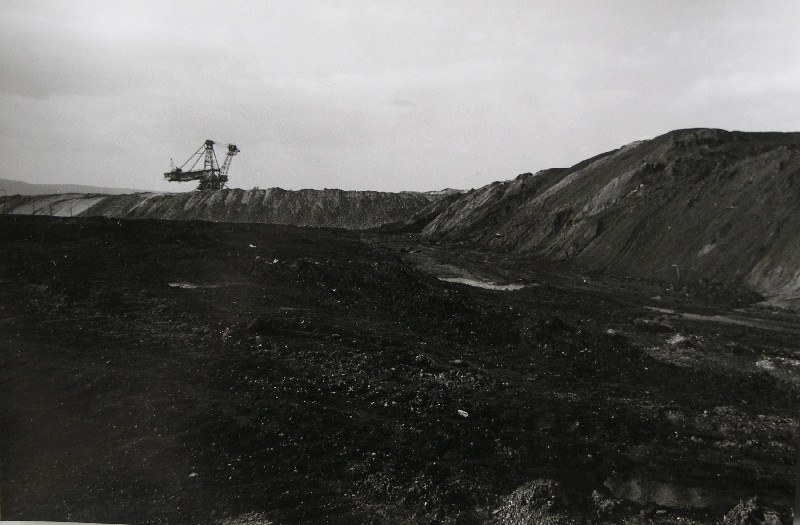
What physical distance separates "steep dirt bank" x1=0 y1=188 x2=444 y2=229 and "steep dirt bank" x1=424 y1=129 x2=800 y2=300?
1707 centimetres

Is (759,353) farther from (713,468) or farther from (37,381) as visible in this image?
(37,381)

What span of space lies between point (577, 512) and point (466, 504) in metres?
0.97

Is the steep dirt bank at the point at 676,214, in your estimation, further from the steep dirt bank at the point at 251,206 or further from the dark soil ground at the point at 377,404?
the steep dirt bank at the point at 251,206

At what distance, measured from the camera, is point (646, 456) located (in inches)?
204

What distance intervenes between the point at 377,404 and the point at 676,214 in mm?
13888

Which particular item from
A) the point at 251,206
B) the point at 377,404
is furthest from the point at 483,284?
the point at 251,206

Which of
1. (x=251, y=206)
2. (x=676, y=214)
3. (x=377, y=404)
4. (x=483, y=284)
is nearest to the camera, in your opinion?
(x=377, y=404)

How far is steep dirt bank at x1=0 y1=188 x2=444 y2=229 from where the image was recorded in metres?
40.6

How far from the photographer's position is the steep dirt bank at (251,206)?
40.6 meters

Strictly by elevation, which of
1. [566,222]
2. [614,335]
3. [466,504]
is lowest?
[466,504]

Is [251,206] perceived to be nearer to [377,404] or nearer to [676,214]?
[676,214]

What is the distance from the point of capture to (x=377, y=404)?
6102 millimetres

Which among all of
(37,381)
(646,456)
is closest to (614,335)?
(646,456)

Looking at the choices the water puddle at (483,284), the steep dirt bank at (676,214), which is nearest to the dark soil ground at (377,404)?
the steep dirt bank at (676,214)
